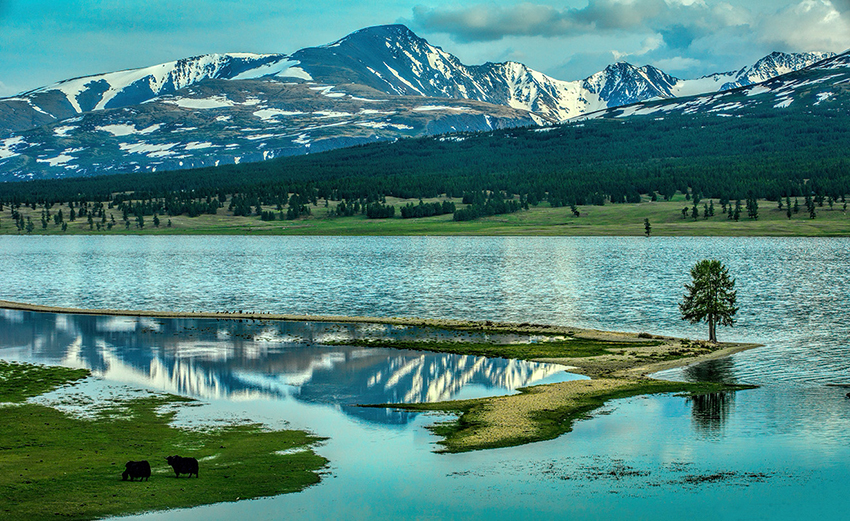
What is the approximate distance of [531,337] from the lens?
64312mm

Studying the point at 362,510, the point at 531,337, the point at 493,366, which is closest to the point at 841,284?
the point at 531,337

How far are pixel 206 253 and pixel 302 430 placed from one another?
155 meters

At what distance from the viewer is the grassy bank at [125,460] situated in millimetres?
26094

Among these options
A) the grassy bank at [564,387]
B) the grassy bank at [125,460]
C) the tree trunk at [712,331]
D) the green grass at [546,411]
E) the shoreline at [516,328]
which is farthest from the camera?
the tree trunk at [712,331]

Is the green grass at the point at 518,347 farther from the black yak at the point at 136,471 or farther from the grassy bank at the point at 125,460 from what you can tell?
the black yak at the point at 136,471

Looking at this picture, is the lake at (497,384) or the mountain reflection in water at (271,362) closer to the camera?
the lake at (497,384)

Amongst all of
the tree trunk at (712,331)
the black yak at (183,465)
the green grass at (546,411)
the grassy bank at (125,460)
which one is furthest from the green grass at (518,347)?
the black yak at (183,465)

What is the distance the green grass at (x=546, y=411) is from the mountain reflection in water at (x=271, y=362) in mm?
2399

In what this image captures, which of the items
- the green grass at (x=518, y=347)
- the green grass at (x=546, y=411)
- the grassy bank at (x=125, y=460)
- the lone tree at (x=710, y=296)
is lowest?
the green grass at (x=546, y=411)

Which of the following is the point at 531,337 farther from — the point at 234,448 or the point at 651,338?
the point at 234,448

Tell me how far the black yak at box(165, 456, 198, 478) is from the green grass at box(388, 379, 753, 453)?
1000cm

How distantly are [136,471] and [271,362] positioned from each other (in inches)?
1057

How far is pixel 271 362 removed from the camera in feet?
180

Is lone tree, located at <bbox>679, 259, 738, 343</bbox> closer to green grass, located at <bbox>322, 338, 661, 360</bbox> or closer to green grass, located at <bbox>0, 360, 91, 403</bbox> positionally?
green grass, located at <bbox>322, 338, 661, 360</bbox>
